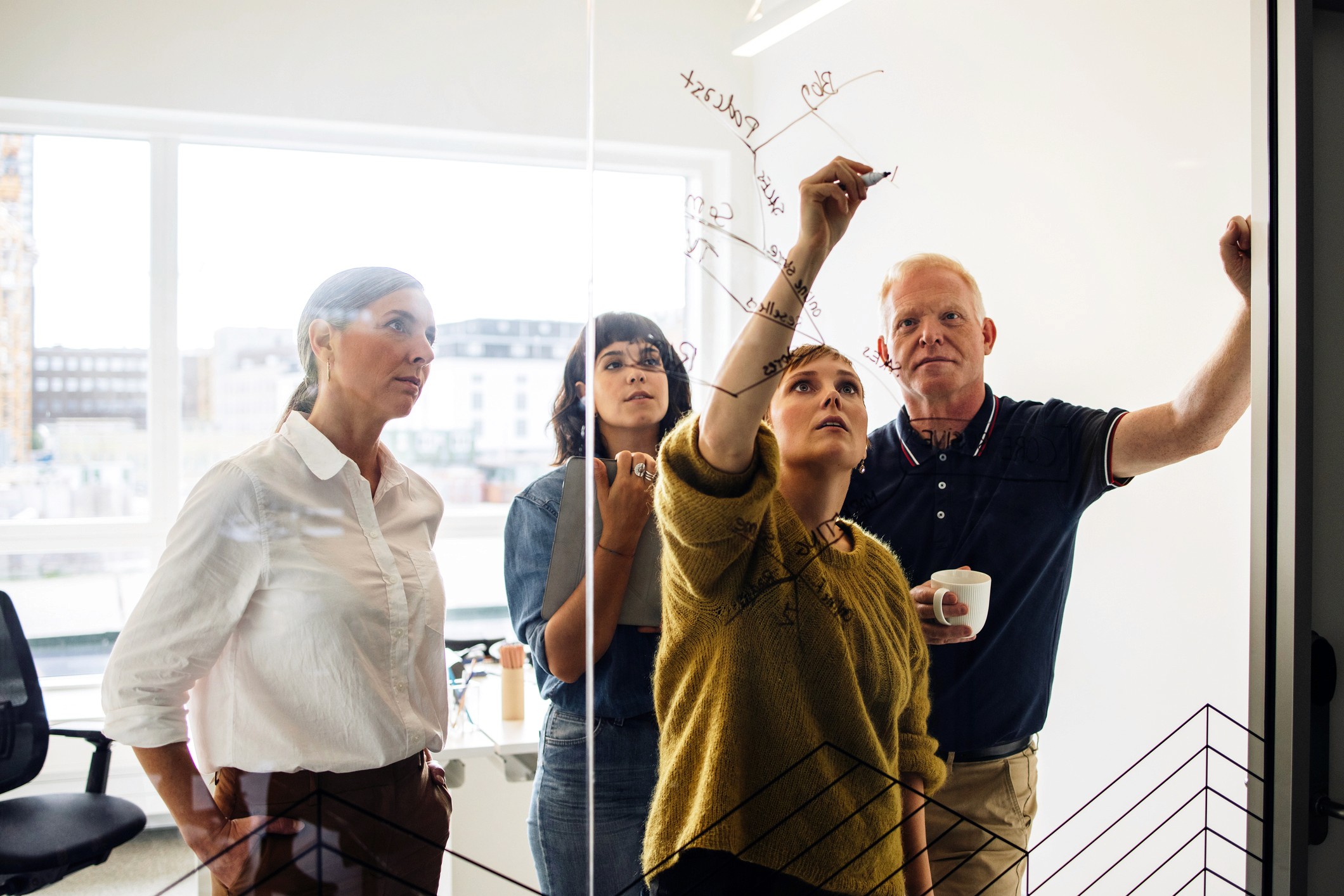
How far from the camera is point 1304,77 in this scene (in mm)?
1254

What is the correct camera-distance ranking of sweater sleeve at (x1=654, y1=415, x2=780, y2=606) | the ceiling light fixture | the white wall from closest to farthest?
1. sweater sleeve at (x1=654, y1=415, x2=780, y2=606)
2. the ceiling light fixture
3. the white wall

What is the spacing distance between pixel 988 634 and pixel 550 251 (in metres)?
0.78

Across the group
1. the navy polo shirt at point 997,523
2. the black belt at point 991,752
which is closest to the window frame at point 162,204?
the navy polo shirt at point 997,523

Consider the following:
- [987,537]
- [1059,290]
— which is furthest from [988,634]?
[1059,290]

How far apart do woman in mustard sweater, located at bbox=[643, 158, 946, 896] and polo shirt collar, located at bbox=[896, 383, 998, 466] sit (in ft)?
0.27

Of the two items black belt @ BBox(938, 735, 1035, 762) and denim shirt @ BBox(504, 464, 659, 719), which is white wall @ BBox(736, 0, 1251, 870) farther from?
denim shirt @ BBox(504, 464, 659, 719)

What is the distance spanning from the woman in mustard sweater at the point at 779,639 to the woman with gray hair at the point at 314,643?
29 centimetres

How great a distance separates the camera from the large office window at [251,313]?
935 mm

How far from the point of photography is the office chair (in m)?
0.94

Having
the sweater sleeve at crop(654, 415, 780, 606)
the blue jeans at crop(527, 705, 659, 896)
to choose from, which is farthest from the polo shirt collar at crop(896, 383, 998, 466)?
the blue jeans at crop(527, 705, 659, 896)

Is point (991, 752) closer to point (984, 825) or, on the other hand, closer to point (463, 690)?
point (984, 825)

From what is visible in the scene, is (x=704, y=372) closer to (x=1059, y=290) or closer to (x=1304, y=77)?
(x=1059, y=290)

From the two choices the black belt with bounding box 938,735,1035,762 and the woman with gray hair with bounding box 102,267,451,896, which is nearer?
the woman with gray hair with bounding box 102,267,451,896

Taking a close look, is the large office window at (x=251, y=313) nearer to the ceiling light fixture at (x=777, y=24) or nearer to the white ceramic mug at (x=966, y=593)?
the ceiling light fixture at (x=777, y=24)
